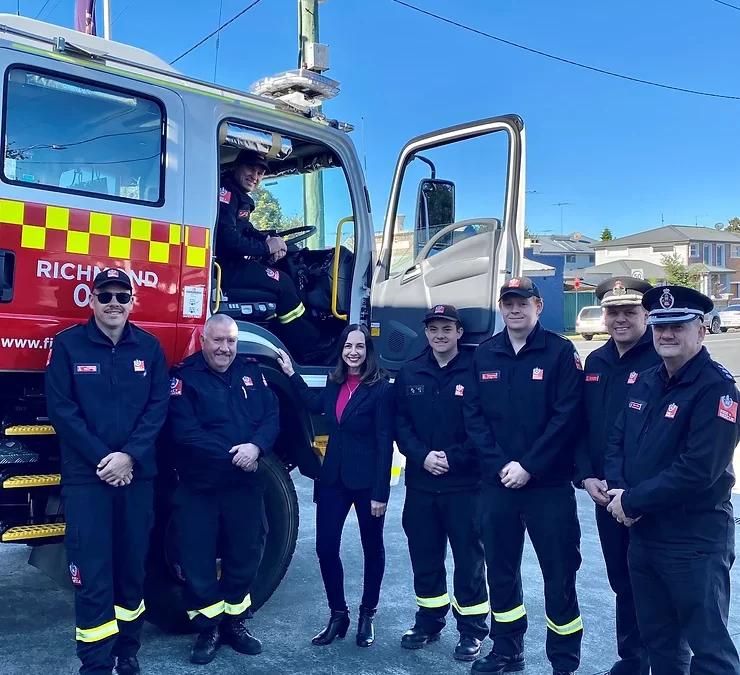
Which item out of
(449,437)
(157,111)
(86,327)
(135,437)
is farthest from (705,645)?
(157,111)

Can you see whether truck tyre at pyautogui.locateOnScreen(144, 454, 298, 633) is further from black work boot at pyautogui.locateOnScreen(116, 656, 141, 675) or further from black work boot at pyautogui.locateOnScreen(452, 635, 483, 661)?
black work boot at pyautogui.locateOnScreen(452, 635, 483, 661)

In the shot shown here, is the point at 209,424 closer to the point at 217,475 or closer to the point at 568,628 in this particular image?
the point at 217,475

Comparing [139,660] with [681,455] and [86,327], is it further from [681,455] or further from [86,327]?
[681,455]

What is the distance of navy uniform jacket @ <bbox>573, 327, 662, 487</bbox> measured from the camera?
336cm

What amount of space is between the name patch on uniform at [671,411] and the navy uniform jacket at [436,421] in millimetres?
1010

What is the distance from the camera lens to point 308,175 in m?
4.86

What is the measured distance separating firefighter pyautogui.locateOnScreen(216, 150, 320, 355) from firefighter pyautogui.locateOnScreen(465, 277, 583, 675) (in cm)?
128

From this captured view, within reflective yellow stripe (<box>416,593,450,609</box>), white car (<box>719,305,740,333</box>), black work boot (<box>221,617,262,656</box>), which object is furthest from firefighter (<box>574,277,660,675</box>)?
white car (<box>719,305,740,333</box>)

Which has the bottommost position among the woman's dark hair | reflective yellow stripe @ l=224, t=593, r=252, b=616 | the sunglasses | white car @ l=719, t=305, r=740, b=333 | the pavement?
the pavement

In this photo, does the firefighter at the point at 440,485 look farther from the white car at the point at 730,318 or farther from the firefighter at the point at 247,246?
the white car at the point at 730,318

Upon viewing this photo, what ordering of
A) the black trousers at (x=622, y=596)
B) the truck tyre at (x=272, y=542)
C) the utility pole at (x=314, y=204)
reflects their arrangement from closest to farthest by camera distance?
the black trousers at (x=622, y=596) < the truck tyre at (x=272, y=542) < the utility pole at (x=314, y=204)

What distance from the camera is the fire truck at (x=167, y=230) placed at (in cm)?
325

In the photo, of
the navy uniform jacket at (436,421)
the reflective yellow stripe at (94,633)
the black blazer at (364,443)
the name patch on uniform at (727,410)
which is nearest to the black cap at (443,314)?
the navy uniform jacket at (436,421)

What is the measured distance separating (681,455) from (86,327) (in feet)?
7.67
